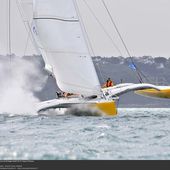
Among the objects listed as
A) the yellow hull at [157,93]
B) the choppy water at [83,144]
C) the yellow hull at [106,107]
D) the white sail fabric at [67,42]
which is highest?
the white sail fabric at [67,42]

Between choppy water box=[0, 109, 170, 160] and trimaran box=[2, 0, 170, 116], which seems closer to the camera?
choppy water box=[0, 109, 170, 160]

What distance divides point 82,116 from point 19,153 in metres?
18.1

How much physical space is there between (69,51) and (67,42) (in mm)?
467

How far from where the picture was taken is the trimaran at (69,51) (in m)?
33.9

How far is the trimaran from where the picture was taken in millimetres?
33938

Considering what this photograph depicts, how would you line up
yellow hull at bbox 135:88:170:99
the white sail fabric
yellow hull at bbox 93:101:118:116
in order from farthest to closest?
1. yellow hull at bbox 135:88:170:99
2. the white sail fabric
3. yellow hull at bbox 93:101:118:116

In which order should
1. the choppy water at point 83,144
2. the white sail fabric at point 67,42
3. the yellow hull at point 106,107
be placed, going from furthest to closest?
the white sail fabric at point 67,42
the yellow hull at point 106,107
the choppy water at point 83,144

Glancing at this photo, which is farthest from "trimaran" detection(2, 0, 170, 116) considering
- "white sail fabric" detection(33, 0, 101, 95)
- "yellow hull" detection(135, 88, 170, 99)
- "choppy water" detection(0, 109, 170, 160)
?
"choppy water" detection(0, 109, 170, 160)

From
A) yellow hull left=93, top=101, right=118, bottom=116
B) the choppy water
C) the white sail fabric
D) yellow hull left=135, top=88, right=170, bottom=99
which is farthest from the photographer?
yellow hull left=135, top=88, right=170, bottom=99

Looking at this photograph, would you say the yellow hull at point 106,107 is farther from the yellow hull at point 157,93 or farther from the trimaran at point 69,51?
the yellow hull at point 157,93

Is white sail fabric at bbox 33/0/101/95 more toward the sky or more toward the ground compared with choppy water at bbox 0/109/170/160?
more toward the sky

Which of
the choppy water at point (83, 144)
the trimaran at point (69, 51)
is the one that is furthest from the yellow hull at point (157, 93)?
the choppy water at point (83, 144)

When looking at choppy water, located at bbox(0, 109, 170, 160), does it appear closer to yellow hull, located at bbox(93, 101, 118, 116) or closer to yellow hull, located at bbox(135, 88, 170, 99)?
yellow hull, located at bbox(93, 101, 118, 116)

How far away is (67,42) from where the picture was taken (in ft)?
112
